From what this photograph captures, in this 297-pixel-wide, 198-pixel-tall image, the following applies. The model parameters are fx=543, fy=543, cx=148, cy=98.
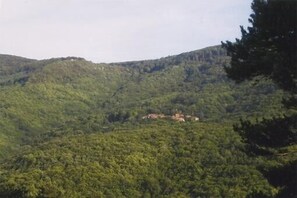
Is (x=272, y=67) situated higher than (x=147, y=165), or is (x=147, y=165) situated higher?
(x=272, y=67)

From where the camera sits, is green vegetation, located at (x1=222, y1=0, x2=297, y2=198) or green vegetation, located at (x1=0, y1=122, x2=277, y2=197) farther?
green vegetation, located at (x1=0, y1=122, x2=277, y2=197)

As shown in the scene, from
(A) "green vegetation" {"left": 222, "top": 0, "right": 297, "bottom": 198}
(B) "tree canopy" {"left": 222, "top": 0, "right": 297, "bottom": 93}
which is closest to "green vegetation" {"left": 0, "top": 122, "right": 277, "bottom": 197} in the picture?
(A) "green vegetation" {"left": 222, "top": 0, "right": 297, "bottom": 198}

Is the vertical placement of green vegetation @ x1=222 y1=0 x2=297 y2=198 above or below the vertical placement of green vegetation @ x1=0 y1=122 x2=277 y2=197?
→ above

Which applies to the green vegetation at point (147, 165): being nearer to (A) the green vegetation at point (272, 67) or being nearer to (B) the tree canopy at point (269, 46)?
(A) the green vegetation at point (272, 67)

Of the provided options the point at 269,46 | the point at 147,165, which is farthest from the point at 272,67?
the point at 147,165

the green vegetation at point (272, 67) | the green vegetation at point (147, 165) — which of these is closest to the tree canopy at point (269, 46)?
the green vegetation at point (272, 67)

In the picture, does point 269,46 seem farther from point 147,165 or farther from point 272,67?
point 147,165

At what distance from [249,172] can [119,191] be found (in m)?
30.8

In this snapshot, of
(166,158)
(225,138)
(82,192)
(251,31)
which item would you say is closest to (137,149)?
(166,158)

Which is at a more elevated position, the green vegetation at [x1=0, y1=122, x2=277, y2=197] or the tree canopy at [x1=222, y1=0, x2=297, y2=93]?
the tree canopy at [x1=222, y1=0, x2=297, y2=93]

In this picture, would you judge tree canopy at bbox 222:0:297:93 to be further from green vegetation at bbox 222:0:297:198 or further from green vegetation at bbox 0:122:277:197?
green vegetation at bbox 0:122:277:197

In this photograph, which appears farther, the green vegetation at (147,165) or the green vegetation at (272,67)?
the green vegetation at (147,165)

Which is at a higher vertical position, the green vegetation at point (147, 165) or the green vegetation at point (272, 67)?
the green vegetation at point (272, 67)

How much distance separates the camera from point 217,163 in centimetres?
13762
